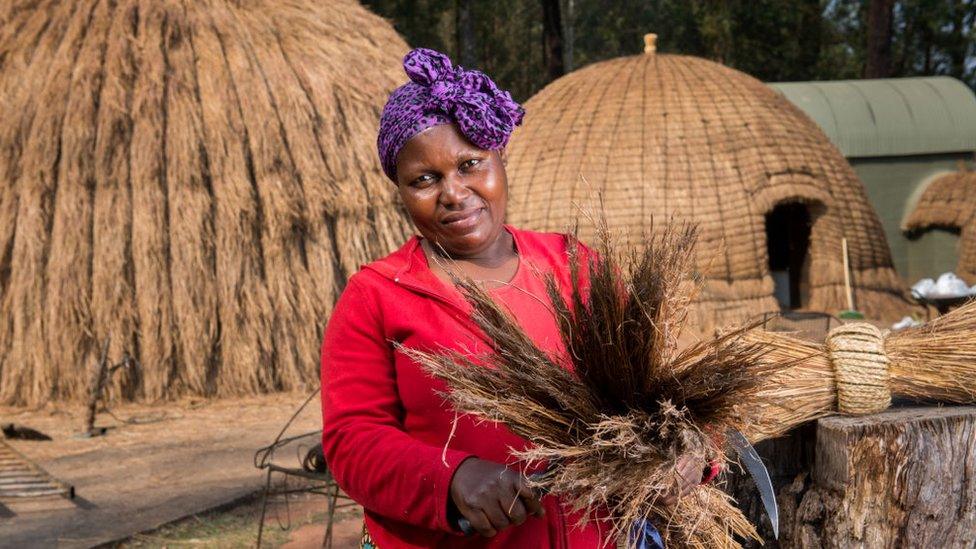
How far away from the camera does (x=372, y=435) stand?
181cm

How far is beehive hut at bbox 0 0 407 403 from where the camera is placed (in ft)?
26.5

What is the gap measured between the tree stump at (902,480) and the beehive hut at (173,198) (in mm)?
6359

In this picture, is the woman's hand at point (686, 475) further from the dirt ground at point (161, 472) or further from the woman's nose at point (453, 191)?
the dirt ground at point (161, 472)

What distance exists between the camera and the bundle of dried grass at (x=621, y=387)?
171 centimetres

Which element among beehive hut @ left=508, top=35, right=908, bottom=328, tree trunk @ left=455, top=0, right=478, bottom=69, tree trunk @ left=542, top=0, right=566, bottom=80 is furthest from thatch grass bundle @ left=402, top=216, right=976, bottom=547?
tree trunk @ left=542, top=0, right=566, bottom=80

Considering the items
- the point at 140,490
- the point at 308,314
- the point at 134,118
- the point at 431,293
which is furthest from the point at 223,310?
the point at 431,293

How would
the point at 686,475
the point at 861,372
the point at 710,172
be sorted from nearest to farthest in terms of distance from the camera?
the point at 686,475, the point at 861,372, the point at 710,172

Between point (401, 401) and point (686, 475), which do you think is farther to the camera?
point (401, 401)

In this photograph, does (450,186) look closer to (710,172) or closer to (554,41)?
(710,172)

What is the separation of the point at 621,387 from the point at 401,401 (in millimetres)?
392

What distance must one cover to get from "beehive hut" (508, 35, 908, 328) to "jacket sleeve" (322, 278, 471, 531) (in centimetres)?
768

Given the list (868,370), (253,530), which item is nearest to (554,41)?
(253,530)

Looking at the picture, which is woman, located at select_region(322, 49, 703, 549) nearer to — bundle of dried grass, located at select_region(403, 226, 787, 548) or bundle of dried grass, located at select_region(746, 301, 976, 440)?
bundle of dried grass, located at select_region(403, 226, 787, 548)

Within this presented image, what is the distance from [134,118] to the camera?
842 centimetres
